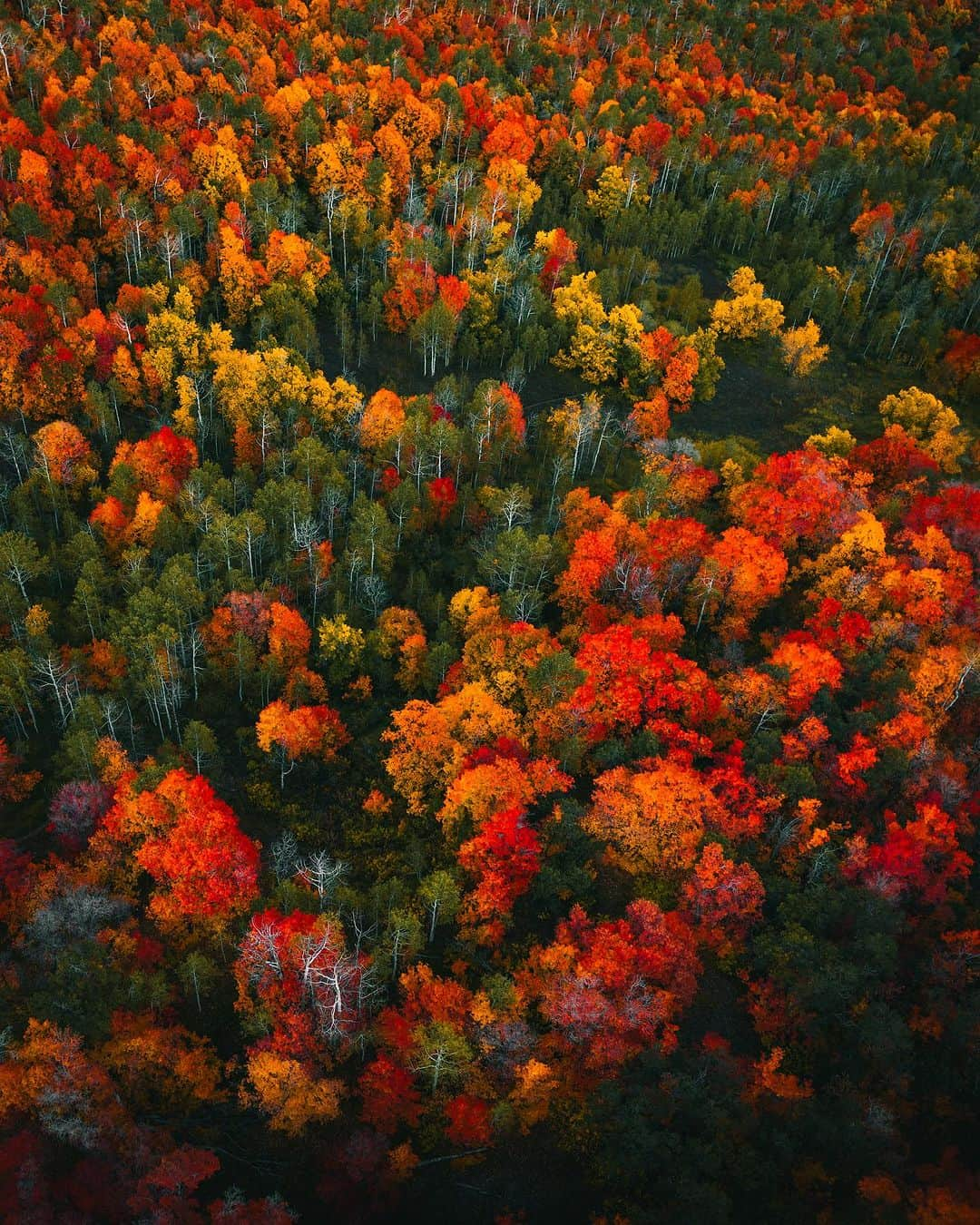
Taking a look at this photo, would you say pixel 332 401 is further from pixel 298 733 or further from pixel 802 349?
pixel 802 349

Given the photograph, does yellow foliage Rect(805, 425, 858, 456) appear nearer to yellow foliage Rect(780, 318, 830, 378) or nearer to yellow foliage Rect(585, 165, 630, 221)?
yellow foliage Rect(780, 318, 830, 378)

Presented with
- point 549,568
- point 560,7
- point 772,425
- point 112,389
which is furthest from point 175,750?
point 560,7

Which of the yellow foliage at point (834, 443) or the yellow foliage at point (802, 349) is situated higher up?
the yellow foliage at point (802, 349)

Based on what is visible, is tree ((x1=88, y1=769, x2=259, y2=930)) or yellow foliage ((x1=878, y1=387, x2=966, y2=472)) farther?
yellow foliage ((x1=878, y1=387, x2=966, y2=472))

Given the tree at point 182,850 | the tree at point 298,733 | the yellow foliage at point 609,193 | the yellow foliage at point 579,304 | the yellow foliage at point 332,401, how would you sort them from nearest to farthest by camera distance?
the tree at point 182,850 → the tree at point 298,733 → the yellow foliage at point 332,401 → the yellow foliage at point 579,304 → the yellow foliage at point 609,193

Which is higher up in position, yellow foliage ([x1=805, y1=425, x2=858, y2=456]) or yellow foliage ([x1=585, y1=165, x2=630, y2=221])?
yellow foliage ([x1=585, y1=165, x2=630, y2=221])

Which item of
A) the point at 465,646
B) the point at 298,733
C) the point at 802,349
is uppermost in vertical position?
the point at 802,349

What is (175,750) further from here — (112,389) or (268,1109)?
(112,389)

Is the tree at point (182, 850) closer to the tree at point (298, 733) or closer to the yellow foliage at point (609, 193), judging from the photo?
the tree at point (298, 733)

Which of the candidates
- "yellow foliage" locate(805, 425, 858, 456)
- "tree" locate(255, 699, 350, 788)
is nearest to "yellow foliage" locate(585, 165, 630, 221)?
"yellow foliage" locate(805, 425, 858, 456)

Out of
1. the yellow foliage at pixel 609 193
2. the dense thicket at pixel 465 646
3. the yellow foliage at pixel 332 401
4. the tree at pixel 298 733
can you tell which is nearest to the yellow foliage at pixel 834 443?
the dense thicket at pixel 465 646

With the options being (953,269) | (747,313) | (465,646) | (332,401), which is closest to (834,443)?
(747,313)

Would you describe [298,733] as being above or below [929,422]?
below
